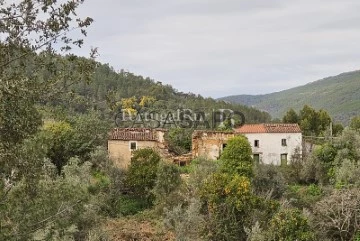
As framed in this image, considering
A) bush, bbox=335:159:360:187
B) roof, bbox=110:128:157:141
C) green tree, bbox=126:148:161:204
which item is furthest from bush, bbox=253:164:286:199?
roof, bbox=110:128:157:141

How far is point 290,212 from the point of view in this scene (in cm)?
2225

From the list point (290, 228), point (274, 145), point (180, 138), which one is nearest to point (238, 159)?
point (274, 145)

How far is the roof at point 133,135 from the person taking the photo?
3934 centimetres

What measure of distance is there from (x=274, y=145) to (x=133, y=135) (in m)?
11.4

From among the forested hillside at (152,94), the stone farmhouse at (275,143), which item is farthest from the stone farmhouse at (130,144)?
the forested hillside at (152,94)

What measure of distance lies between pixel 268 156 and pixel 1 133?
3303 centimetres

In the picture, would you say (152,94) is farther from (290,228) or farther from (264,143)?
(290,228)

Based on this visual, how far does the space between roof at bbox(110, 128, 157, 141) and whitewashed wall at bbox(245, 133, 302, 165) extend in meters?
7.84

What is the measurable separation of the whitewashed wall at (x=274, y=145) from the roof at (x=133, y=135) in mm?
7843

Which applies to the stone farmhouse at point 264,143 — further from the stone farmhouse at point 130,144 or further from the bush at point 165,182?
the bush at point 165,182

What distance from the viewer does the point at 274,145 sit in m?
40.8

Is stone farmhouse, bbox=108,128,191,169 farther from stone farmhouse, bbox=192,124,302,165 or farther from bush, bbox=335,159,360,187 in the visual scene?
bush, bbox=335,159,360,187

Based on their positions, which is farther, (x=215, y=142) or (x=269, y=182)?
(x=215, y=142)

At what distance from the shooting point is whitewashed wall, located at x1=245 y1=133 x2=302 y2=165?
4059cm
